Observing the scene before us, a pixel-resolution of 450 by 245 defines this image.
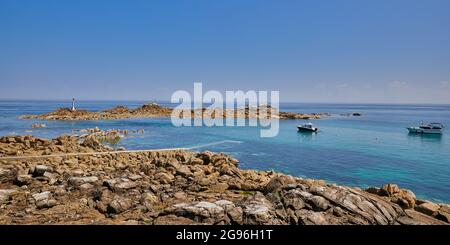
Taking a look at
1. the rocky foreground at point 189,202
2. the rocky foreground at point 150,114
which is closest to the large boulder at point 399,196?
the rocky foreground at point 189,202

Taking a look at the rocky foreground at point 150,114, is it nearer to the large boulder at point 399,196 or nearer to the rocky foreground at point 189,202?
the rocky foreground at point 189,202

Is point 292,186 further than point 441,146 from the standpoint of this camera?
No

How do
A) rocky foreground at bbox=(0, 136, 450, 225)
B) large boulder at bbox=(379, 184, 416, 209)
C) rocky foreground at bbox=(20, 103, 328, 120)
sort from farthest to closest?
1. rocky foreground at bbox=(20, 103, 328, 120)
2. large boulder at bbox=(379, 184, 416, 209)
3. rocky foreground at bbox=(0, 136, 450, 225)

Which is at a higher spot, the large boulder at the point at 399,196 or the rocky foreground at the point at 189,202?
the rocky foreground at the point at 189,202

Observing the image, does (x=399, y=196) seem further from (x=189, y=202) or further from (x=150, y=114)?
(x=150, y=114)

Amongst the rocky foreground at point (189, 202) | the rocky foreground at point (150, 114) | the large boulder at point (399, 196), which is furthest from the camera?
the rocky foreground at point (150, 114)

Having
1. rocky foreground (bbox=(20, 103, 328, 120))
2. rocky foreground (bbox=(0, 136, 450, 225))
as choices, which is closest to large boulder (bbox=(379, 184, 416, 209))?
rocky foreground (bbox=(0, 136, 450, 225))

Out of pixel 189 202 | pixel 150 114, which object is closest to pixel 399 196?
pixel 189 202

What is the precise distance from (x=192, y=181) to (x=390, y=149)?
1672 inches

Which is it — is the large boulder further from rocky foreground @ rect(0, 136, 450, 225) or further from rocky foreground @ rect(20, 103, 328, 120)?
rocky foreground @ rect(20, 103, 328, 120)
